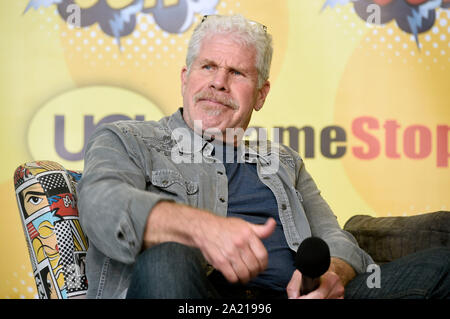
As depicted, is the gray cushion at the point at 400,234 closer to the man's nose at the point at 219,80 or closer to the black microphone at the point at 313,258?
the man's nose at the point at 219,80

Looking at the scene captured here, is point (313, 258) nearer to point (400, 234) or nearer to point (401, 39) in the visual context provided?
point (400, 234)

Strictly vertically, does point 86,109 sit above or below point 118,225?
above

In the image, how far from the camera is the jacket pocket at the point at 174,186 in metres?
1.19

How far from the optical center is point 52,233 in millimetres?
1134

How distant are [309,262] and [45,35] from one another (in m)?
2.36

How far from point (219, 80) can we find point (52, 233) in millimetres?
630

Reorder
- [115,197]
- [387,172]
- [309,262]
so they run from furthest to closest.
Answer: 1. [387,172]
2. [115,197]
3. [309,262]

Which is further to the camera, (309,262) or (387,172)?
(387,172)

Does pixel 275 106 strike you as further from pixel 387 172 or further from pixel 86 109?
pixel 86 109

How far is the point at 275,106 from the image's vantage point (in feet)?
9.11

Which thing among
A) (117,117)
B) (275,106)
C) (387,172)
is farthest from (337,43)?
(117,117)

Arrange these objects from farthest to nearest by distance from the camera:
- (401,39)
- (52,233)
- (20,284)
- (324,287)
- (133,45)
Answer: (401,39), (133,45), (20,284), (52,233), (324,287)

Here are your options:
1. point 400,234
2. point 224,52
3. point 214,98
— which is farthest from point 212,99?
point 400,234

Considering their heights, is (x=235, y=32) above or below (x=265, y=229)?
above
